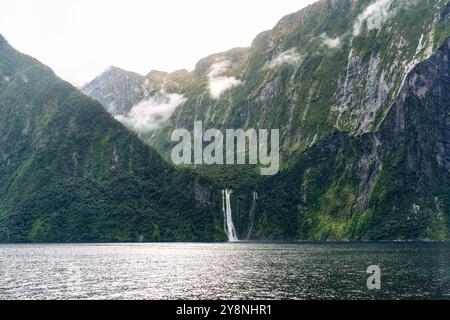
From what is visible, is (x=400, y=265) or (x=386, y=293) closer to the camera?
(x=386, y=293)

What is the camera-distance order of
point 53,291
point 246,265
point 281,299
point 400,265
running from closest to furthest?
point 281,299, point 53,291, point 400,265, point 246,265

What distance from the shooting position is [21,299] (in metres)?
86.8

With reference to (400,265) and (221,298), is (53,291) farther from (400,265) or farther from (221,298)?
(400,265)
